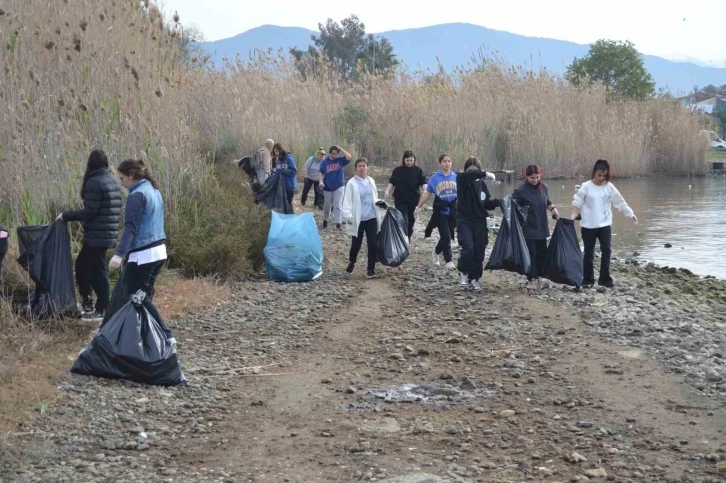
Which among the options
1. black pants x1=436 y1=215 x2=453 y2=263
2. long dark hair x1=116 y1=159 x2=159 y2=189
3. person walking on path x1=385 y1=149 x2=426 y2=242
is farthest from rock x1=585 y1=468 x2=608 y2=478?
person walking on path x1=385 y1=149 x2=426 y2=242

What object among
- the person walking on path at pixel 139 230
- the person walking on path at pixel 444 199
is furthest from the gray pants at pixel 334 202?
the person walking on path at pixel 139 230

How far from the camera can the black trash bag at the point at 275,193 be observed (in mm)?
17391

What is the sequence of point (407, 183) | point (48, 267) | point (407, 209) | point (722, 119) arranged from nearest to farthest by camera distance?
point (48, 267) → point (407, 183) → point (407, 209) → point (722, 119)

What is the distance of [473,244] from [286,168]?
6.57 meters

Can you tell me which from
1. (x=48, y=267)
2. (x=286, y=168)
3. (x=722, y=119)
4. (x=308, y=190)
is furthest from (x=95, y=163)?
(x=722, y=119)

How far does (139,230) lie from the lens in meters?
7.94

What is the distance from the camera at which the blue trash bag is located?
12.7 m

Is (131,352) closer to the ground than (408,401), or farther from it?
farther from it

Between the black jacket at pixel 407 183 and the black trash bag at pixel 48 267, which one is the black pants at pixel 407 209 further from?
the black trash bag at pixel 48 267

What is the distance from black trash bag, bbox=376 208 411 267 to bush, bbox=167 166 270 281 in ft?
5.44

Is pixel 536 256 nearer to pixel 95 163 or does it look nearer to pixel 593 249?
pixel 593 249

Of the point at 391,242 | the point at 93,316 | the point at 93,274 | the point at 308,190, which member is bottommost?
the point at 93,316

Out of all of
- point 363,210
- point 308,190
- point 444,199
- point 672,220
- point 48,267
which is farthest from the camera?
point 672,220

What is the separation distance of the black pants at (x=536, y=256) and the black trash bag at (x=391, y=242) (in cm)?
179
